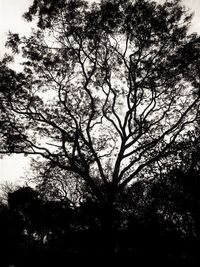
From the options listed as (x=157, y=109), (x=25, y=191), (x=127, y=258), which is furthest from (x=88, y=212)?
(x=157, y=109)

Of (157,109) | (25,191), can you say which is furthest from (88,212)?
(157,109)

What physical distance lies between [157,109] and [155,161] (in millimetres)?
3787

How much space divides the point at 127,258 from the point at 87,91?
10.6 meters

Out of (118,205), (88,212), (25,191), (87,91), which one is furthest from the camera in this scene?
(25,191)

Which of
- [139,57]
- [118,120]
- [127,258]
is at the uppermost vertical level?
[139,57]

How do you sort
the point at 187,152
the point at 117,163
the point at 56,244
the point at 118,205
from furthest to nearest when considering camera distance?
1. the point at 56,244
2. the point at 118,205
3. the point at 117,163
4. the point at 187,152

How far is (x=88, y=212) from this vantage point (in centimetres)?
2870

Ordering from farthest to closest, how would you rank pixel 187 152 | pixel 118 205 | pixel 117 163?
1. pixel 118 205
2. pixel 117 163
3. pixel 187 152

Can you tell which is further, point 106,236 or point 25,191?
point 25,191

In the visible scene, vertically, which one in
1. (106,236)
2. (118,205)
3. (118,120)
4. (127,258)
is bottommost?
(127,258)

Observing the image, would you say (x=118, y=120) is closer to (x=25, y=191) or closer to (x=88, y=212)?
(x=88, y=212)

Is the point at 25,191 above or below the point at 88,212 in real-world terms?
above

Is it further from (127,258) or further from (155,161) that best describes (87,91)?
(127,258)

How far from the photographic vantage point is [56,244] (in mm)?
30609
